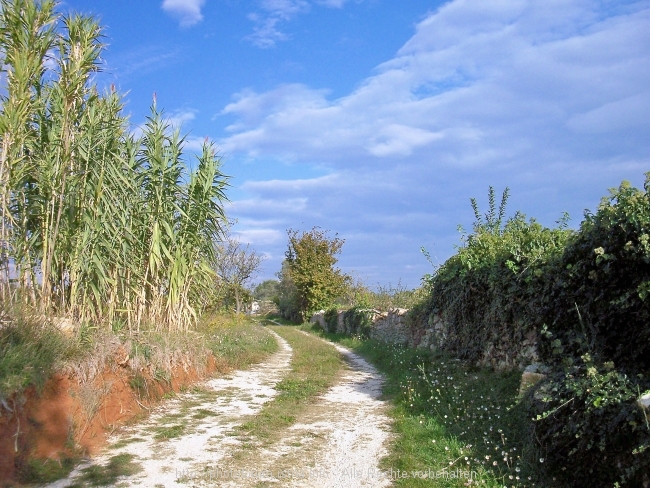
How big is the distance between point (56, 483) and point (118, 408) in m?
1.91

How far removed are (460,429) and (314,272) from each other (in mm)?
28392

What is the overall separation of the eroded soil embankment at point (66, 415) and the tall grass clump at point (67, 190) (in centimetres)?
125

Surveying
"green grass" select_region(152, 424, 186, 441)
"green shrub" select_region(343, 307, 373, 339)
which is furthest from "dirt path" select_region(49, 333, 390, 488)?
"green shrub" select_region(343, 307, 373, 339)

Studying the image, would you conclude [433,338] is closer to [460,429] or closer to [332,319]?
[460,429]

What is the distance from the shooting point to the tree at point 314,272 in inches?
1334

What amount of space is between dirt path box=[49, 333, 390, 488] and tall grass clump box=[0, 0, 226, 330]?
2.03 metres

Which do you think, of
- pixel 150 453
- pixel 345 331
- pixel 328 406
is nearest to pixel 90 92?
pixel 150 453

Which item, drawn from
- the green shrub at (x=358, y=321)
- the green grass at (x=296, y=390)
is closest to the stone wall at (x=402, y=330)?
the green shrub at (x=358, y=321)

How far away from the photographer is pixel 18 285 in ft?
21.5

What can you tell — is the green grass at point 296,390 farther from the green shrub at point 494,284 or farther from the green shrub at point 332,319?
the green shrub at point 332,319

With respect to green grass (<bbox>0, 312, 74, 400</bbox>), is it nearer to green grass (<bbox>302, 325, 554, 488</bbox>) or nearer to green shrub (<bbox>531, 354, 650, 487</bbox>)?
green grass (<bbox>302, 325, 554, 488</bbox>)

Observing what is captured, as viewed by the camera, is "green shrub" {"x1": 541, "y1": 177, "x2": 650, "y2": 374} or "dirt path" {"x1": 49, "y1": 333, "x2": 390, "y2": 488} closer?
"green shrub" {"x1": 541, "y1": 177, "x2": 650, "y2": 374}

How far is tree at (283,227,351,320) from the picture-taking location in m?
33.9

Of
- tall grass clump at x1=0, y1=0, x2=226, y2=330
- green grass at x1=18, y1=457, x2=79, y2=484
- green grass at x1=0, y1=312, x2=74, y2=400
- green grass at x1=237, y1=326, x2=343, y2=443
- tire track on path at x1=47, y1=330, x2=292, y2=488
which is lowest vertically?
green grass at x1=237, y1=326, x2=343, y2=443
